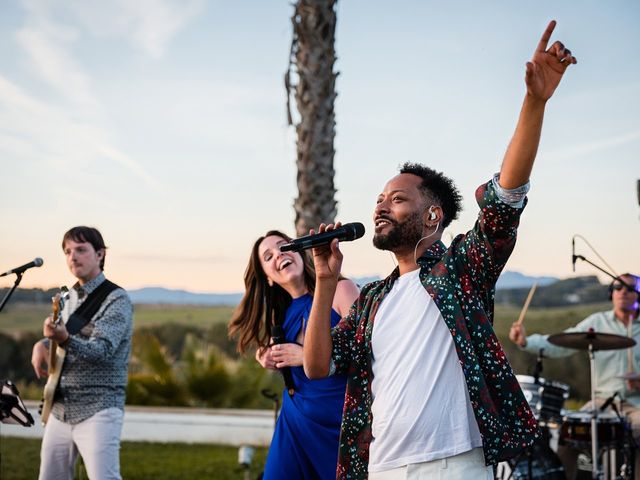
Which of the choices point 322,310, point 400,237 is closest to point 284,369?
point 322,310

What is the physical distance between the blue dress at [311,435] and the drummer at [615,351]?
3.64 metres

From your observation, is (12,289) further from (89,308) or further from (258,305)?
(258,305)

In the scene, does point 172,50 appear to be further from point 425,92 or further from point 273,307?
point 273,307

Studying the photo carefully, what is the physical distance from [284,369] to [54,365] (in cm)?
181

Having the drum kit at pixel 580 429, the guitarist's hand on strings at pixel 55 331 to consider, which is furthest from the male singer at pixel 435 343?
the drum kit at pixel 580 429

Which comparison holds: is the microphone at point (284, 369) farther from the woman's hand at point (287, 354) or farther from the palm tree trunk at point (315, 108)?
the palm tree trunk at point (315, 108)

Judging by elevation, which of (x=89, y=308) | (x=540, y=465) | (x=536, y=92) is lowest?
(x=540, y=465)

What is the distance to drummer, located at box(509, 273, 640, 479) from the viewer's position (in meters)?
7.75

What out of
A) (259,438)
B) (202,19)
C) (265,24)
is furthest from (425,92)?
(259,438)

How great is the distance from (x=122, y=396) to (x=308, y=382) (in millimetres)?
1590

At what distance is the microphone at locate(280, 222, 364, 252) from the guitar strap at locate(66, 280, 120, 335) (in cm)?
282

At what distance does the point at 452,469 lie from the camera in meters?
2.95

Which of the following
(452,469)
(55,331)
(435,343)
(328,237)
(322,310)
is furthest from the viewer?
(55,331)

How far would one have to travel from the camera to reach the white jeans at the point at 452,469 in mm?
2947
